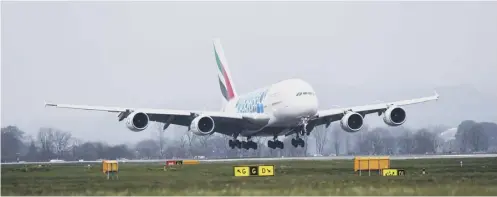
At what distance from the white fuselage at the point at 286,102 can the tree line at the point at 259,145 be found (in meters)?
14.2

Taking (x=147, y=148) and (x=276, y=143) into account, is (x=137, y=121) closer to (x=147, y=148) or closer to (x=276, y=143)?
(x=276, y=143)

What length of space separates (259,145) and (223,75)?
Result: 26.4 feet

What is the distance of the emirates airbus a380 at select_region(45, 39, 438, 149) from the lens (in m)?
71.5

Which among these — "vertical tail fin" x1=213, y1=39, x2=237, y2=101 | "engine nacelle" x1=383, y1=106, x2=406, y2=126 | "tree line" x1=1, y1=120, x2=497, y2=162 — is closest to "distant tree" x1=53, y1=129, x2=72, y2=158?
"tree line" x1=1, y1=120, x2=497, y2=162

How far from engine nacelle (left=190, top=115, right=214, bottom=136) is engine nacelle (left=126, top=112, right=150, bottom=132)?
12.2 ft

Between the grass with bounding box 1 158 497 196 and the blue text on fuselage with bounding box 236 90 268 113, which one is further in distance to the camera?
the blue text on fuselage with bounding box 236 90 268 113

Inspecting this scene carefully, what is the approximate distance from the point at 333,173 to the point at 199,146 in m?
57.5

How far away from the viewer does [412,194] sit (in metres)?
32.4

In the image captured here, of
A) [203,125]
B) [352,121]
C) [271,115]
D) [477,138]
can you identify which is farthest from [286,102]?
[477,138]

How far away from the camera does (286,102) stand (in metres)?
71.4

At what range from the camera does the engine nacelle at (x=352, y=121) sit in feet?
248

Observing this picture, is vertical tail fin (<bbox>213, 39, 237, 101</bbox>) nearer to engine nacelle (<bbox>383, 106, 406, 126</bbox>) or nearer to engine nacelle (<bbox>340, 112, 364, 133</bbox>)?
engine nacelle (<bbox>340, 112, 364, 133</bbox>)

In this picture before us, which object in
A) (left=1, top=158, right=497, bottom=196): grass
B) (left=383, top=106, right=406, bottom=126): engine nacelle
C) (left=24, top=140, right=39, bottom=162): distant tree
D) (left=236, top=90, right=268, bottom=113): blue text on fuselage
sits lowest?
(left=1, top=158, right=497, bottom=196): grass

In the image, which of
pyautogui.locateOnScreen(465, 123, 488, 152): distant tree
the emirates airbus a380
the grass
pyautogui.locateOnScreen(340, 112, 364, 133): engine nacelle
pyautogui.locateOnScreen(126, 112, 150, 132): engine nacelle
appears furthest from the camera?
pyautogui.locateOnScreen(465, 123, 488, 152): distant tree
